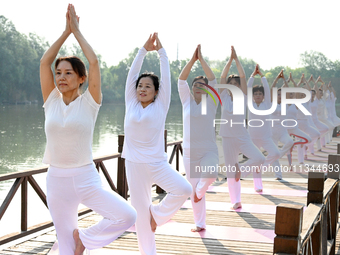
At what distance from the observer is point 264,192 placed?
798 centimetres

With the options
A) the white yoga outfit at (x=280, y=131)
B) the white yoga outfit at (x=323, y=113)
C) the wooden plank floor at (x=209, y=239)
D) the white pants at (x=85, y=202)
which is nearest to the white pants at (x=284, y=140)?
the white yoga outfit at (x=280, y=131)

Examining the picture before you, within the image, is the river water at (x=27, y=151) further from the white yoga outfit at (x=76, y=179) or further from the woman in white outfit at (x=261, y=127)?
the white yoga outfit at (x=76, y=179)

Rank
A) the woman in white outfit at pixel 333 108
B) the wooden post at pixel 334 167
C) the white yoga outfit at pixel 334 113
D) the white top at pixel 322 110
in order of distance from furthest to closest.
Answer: the white yoga outfit at pixel 334 113, the white top at pixel 322 110, the woman in white outfit at pixel 333 108, the wooden post at pixel 334 167

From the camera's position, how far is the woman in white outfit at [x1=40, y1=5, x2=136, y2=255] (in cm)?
320

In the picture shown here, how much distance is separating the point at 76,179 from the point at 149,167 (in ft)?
2.98

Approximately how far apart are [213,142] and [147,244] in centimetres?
164

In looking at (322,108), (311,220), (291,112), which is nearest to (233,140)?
(311,220)

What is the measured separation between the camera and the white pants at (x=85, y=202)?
126 inches

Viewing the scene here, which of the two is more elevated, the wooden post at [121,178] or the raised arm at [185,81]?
the raised arm at [185,81]

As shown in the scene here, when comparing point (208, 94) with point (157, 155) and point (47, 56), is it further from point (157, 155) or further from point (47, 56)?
point (47, 56)

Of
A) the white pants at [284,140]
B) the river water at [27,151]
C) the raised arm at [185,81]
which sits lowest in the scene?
the river water at [27,151]

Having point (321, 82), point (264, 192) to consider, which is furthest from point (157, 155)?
point (321, 82)

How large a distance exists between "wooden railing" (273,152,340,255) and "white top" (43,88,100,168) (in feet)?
4.77

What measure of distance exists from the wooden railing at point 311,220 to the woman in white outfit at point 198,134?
124 cm
